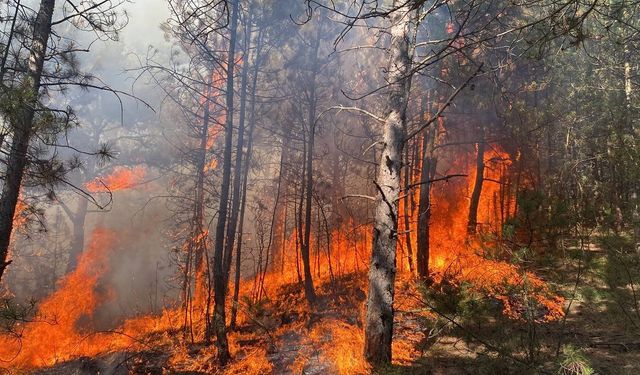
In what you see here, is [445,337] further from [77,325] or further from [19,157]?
[77,325]

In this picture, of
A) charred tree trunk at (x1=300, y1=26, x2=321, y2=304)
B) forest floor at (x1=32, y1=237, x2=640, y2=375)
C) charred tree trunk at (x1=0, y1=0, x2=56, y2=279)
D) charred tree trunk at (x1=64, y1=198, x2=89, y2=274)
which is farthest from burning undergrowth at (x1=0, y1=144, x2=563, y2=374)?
charred tree trunk at (x1=0, y1=0, x2=56, y2=279)

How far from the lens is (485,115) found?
15.1 metres

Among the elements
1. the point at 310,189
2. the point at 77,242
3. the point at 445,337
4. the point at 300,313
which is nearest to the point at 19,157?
the point at 445,337

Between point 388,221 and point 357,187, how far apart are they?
1862cm

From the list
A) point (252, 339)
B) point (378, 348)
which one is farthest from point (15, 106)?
point (252, 339)

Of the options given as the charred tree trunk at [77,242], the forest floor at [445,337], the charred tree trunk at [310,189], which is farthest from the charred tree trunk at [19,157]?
the charred tree trunk at [77,242]

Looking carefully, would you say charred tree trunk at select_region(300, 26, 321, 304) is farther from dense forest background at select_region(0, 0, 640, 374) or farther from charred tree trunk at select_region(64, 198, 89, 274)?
charred tree trunk at select_region(64, 198, 89, 274)

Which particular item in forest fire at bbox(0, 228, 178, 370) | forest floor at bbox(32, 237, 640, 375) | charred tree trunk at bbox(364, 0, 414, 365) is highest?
charred tree trunk at bbox(364, 0, 414, 365)

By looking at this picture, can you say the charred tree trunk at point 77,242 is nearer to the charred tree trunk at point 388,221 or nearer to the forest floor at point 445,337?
the forest floor at point 445,337

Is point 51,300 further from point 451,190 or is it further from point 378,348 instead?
point 451,190

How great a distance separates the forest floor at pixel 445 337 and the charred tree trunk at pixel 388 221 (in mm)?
516

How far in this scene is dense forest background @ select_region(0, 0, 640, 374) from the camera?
543cm

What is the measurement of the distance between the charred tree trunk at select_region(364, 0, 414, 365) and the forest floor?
516 millimetres

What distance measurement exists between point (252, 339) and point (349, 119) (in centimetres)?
1280
